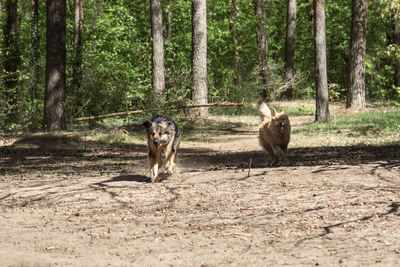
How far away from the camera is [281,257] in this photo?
229 inches

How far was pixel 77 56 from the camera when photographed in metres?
26.5

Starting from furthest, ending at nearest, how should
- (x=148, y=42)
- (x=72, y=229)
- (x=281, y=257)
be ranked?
(x=148, y=42) < (x=72, y=229) < (x=281, y=257)

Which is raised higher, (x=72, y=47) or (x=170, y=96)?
(x=72, y=47)

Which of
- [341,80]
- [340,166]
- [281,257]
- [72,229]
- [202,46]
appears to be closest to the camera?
[281,257]

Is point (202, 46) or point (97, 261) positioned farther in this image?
point (202, 46)

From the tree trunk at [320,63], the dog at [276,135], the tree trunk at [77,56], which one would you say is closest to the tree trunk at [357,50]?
the tree trunk at [320,63]

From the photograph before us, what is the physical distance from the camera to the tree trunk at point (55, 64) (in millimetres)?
19312

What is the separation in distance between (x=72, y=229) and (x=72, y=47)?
1219 inches

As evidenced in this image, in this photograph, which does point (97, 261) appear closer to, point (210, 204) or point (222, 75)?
point (210, 204)

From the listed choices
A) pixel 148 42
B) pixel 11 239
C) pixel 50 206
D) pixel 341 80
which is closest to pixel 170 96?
pixel 148 42

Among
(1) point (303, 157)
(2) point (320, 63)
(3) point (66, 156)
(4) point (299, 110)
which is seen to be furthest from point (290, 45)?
(1) point (303, 157)

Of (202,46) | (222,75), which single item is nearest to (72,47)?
(222,75)

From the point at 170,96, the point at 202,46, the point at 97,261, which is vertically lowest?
the point at 97,261

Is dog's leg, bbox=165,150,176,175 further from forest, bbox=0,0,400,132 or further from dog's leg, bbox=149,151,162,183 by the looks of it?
forest, bbox=0,0,400,132
